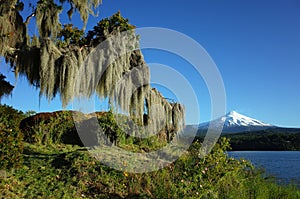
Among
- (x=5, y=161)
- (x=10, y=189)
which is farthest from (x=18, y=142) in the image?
(x=10, y=189)

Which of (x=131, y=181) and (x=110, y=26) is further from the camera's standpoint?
(x=110, y=26)

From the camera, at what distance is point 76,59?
811 cm

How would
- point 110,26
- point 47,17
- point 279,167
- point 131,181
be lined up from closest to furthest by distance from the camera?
point 131,181, point 47,17, point 110,26, point 279,167

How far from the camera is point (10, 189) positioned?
4652mm

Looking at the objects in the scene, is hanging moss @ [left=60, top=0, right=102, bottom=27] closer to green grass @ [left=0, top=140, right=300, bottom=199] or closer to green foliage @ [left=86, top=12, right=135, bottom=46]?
green foliage @ [left=86, top=12, right=135, bottom=46]

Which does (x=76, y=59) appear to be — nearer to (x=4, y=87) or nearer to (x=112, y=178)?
(x=4, y=87)

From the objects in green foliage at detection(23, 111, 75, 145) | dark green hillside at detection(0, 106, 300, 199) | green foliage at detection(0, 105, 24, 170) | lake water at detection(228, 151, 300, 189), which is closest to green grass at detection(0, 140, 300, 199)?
dark green hillside at detection(0, 106, 300, 199)

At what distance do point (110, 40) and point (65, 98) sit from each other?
2.64 meters

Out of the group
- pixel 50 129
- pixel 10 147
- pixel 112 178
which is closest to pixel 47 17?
pixel 50 129

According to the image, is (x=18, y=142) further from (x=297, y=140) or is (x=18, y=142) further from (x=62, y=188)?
(x=297, y=140)

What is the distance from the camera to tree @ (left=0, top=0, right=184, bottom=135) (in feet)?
25.0

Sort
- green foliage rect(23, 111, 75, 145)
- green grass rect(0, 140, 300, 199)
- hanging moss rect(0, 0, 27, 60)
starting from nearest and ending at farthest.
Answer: green grass rect(0, 140, 300, 199)
hanging moss rect(0, 0, 27, 60)
green foliage rect(23, 111, 75, 145)

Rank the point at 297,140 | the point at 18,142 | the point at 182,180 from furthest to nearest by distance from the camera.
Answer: the point at 297,140
the point at 18,142
the point at 182,180

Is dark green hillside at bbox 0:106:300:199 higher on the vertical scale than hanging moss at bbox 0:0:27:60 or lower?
lower
